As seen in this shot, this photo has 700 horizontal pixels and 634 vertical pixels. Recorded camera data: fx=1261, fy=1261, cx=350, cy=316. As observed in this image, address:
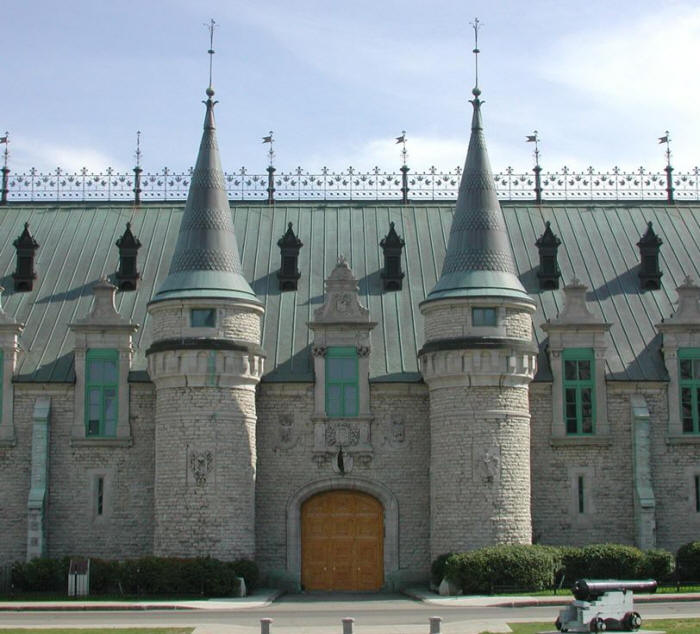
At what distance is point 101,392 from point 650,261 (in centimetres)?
1893

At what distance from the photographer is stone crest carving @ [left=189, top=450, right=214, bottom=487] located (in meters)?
36.8

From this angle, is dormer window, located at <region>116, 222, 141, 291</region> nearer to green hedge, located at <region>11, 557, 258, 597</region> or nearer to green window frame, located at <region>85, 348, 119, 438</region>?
green window frame, located at <region>85, 348, 119, 438</region>

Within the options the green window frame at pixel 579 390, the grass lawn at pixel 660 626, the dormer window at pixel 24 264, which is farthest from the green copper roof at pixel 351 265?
the grass lawn at pixel 660 626

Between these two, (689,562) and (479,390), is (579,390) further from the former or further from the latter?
(689,562)

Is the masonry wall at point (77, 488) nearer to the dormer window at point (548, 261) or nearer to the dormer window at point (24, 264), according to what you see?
the dormer window at point (24, 264)

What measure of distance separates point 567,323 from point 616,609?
16.3m

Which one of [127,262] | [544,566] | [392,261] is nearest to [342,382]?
[392,261]

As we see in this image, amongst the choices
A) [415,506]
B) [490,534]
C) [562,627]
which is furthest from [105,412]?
[562,627]

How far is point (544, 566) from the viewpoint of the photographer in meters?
34.8

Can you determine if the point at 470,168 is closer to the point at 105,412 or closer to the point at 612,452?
the point at 612,452

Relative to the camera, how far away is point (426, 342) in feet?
126

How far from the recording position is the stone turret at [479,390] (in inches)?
1447

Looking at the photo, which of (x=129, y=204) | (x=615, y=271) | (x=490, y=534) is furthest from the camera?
(x=129, y=204)

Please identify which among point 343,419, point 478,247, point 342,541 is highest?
point 478,247
